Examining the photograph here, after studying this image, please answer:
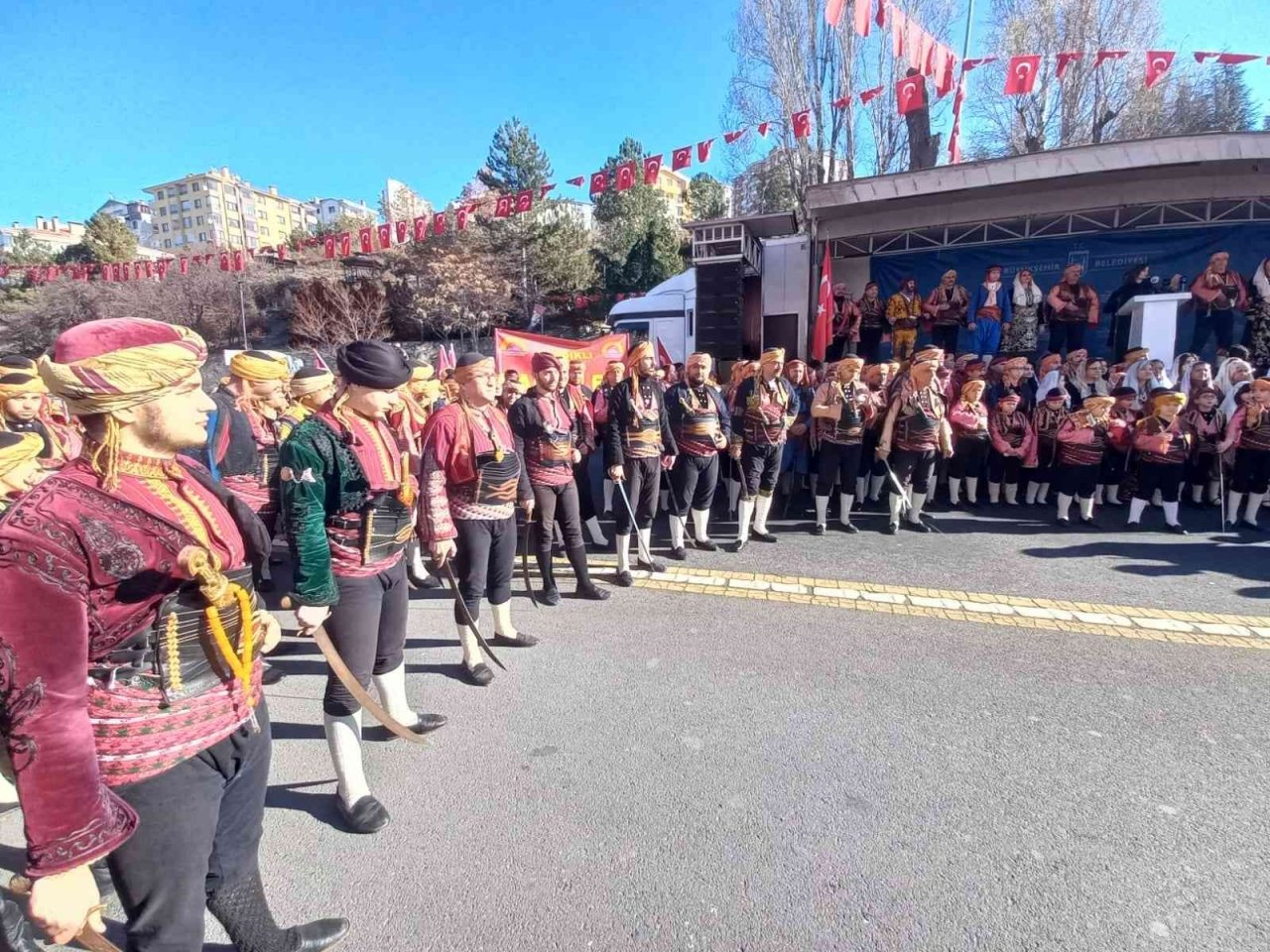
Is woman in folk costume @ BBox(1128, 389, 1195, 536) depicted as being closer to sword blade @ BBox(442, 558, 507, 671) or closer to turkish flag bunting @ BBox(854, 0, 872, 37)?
sword blade @ BBox(442, 558, 507, 671)

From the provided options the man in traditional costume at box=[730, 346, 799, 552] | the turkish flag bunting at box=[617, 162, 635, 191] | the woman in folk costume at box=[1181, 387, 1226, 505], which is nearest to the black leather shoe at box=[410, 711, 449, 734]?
the man in traditional costume at box=[730, 346, 799, 552]

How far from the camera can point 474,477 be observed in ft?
12.1

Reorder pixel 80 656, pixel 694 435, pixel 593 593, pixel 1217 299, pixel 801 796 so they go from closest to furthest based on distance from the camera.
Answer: pixel 80 656 → pixel 801 796 → pixel 593 593 → pixel 694 435 → pixel 1217 299

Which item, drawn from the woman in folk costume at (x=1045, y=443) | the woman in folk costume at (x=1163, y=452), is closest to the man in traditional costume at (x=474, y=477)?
the woman in folk costume at (x=1045, y=443)

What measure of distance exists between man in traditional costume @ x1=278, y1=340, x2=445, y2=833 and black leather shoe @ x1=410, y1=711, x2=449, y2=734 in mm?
526

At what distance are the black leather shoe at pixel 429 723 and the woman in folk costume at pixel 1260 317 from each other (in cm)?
1337

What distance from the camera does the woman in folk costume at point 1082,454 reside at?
701 centimetres

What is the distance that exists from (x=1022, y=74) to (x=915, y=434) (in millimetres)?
8643

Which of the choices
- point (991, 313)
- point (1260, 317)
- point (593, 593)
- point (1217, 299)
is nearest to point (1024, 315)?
point (991, 313)

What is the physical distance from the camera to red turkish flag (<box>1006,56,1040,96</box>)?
10.8m

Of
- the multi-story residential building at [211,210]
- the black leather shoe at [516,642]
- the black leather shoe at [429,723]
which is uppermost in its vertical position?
the multi-story residential building at [211,210]

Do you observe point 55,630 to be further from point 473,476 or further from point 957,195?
point 957,195

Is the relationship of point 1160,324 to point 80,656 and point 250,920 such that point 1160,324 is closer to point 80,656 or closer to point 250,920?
point 250,920

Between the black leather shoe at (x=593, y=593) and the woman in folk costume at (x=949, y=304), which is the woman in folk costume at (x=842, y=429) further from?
the woman in folk costume at (x=949, y=304)
